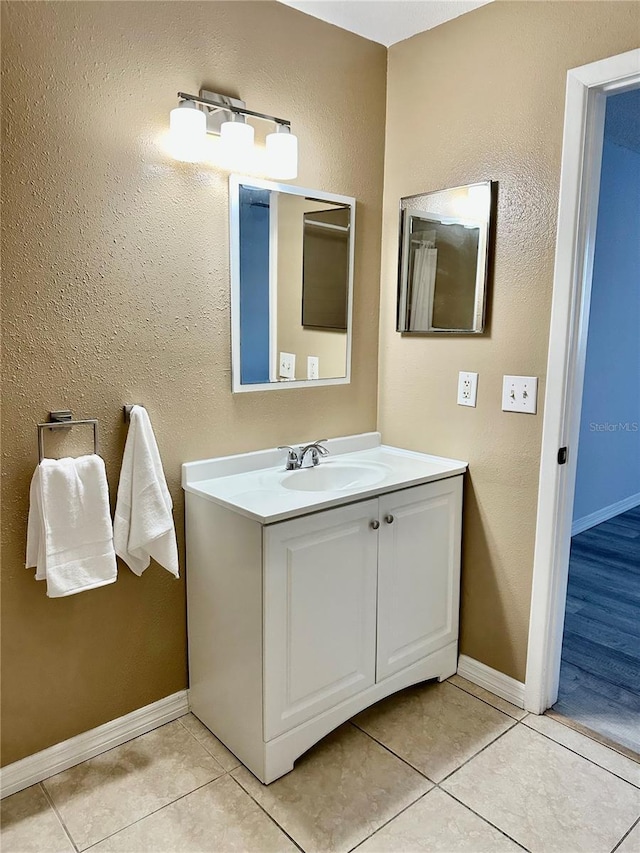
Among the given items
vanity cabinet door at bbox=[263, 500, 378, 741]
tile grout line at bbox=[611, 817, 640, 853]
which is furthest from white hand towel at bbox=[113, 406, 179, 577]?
tile grout line at bbox=[611, 817, 640, 853]

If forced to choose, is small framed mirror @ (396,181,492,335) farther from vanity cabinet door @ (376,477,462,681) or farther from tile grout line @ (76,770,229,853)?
tile grout line @ (76,770,229,853)

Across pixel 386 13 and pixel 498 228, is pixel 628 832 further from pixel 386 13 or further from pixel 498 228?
pixel 386 13

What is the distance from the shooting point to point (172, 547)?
72.7 inches

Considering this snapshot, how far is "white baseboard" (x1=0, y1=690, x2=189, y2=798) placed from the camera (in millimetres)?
1744

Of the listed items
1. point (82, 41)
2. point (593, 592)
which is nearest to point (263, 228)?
point (82, 41)

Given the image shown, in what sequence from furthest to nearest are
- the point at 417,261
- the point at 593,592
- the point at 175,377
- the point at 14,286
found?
the point at 593,592 → the point at 417,261 → the point at 175,377 → the point at 14,286

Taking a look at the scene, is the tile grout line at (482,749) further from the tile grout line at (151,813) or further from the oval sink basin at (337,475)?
the oval sink basin at (337,475)

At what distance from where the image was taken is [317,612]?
1.82m

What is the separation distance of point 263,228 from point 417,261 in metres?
0.60

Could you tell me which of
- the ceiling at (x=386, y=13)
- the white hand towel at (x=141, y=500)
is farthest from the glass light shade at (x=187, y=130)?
the white hand towel at (x=141, y=500)

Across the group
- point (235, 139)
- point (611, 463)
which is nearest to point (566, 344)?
point (235, 139)

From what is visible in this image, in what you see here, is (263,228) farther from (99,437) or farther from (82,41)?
(99,437)

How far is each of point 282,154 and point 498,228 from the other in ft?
2.44

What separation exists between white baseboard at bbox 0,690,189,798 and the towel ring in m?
0.85
